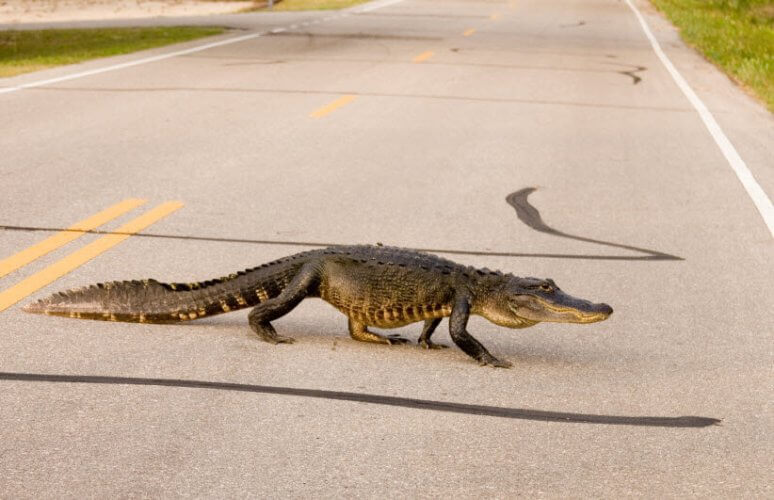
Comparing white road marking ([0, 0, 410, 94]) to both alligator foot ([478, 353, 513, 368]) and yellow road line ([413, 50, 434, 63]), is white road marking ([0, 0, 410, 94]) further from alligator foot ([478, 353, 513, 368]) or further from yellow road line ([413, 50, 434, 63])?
alligator foot ([478, 353, 513, 368])

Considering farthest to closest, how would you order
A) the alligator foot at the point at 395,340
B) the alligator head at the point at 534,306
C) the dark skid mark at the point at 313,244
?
the dark skid mark at the point at 313,244
the alligator foot at the point at 395,340
the alligator head at the point at 534,306

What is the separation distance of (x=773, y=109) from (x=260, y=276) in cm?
1287

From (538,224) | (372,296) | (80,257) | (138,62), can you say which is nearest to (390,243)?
(538,224)

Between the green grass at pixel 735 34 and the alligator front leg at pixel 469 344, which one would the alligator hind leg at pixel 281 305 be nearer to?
the alligator front leg at pixel 469 344

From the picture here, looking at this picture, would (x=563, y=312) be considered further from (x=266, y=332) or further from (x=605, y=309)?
(x=266, y=332)

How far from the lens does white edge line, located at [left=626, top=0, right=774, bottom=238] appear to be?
35.7 ft

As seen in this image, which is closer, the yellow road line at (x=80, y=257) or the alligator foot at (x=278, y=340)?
the alligator foot at (x=278, y=340)

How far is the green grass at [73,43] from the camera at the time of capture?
2078 centimetres

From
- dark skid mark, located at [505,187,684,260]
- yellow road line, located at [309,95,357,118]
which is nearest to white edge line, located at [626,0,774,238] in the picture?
dark skid mark, located at [505,187,684,260]

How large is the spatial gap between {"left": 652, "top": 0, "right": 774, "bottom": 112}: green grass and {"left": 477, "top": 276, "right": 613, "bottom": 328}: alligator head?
12744 mm

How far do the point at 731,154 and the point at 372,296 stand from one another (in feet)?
26.6

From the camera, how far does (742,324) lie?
730cm

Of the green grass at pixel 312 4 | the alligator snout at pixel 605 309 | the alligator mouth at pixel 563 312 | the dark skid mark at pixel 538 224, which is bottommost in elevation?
the green grass at pixel 312 4

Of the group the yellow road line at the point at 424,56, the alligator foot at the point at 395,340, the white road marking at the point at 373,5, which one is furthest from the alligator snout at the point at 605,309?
the white road marking at the point at 373,5
